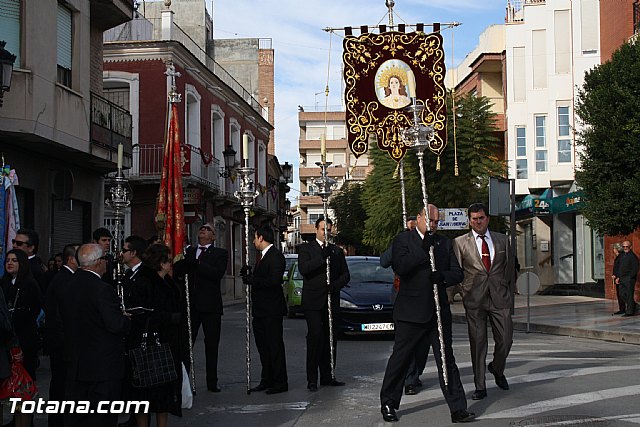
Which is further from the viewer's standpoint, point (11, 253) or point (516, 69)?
point (516, 69)

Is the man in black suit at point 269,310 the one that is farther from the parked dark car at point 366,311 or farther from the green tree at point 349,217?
the green tree at point 349,217

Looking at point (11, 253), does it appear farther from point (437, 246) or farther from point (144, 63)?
point (144, 63)

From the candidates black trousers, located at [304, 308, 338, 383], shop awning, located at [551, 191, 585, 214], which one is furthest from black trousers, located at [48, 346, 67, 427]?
shop awning, located at [551, 191, 585, 214]

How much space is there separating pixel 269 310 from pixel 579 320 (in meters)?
12.2

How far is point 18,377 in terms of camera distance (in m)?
7.59

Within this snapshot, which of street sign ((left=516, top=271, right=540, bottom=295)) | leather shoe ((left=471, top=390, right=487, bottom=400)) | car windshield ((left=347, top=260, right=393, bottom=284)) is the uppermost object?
car windshield ((left=347, top=260, right=393, bottom=284))

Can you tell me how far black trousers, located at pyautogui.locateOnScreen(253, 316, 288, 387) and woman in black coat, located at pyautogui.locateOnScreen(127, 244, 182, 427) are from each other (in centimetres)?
268

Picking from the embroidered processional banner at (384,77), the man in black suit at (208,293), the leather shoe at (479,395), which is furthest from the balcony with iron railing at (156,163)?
the leather shoe at (479,395)

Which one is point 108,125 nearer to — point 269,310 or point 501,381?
point 269,310

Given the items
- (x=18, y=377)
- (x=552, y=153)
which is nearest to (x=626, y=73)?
(x=552, y=153)

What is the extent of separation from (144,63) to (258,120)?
1456 centimetres

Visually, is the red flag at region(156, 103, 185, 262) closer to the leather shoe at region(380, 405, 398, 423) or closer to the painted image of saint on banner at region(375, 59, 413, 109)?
the leather shoe at region(380, 405, 398, 423)

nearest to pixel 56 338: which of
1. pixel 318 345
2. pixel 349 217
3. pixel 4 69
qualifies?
pixel 318 345

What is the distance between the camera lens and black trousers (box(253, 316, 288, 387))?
414 inches
